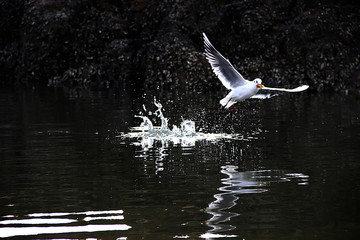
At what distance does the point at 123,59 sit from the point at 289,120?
72.2ft

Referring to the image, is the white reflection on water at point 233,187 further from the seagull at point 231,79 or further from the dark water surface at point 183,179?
the seagull at point 231,79

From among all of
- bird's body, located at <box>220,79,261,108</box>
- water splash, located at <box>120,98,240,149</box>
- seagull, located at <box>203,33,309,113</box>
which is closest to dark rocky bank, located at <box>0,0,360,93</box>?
seagull, located at <box>203,33,309,113</box>

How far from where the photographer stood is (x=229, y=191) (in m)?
11.5

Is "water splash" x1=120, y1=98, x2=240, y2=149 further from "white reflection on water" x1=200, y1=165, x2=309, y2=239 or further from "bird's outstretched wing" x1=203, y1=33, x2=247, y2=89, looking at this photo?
"white reflection on water" x1=200, y1=165, x2=309, y2=239

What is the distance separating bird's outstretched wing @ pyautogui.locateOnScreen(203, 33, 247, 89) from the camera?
61.5 ft

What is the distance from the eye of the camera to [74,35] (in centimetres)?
4578

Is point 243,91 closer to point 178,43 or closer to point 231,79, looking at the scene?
point 231,79

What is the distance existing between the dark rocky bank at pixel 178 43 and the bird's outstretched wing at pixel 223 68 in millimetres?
16877

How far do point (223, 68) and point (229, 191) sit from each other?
801cm

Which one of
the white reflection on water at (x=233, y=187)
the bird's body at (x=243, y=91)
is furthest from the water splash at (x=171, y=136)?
the white reflection on water at (x=233, y=187)

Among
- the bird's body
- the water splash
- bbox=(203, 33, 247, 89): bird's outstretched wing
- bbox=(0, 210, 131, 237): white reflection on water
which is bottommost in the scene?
bbox=(0, 210, 131, 237): white reflection on water

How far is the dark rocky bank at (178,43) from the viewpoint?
37719mm

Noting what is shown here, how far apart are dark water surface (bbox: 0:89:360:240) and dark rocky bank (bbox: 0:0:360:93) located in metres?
13.8

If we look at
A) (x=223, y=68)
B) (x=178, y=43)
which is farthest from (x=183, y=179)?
(x=178, y=43)
